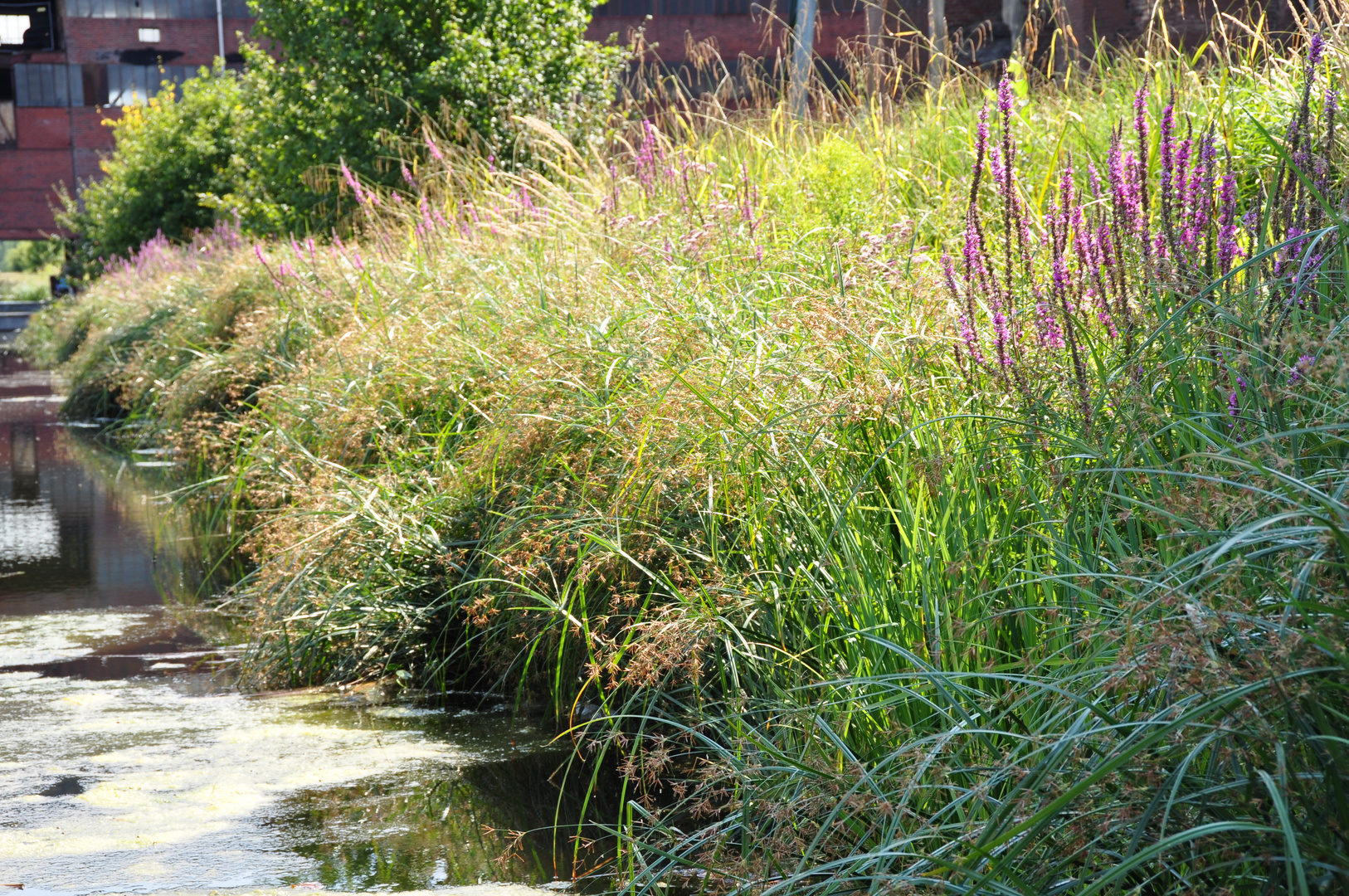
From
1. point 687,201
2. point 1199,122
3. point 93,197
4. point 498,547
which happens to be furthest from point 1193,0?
point 93,197

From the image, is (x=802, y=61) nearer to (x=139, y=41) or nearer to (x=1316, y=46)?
(x=1316, y=46)

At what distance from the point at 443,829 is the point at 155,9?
154 ft

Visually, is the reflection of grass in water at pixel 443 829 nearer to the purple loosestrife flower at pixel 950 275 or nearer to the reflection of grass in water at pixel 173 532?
the purple loosestrife flower at pixel 950 275

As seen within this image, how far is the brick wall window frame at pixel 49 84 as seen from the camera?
43.0 metres

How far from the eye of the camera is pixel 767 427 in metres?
3.49

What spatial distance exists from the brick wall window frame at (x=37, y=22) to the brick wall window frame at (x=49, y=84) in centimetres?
68

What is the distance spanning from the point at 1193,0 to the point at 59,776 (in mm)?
13497

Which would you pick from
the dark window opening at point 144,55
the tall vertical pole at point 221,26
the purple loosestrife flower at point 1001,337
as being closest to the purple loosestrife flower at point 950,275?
the purple loosestrife flower at point 1001,337

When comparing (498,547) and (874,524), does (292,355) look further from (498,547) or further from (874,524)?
(874,524)

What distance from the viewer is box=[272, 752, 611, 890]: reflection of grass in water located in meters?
3.21

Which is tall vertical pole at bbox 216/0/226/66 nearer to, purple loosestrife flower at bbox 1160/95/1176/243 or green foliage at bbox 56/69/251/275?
green foliage at bbox 56/69/251/275

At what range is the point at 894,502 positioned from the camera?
354cm

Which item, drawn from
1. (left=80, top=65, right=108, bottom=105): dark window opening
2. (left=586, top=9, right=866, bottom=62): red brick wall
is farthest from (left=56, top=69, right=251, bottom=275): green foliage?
(left=80, top=65, right=108, bottom=105): dark window opening

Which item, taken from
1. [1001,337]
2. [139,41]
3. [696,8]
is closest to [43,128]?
[139,41]
